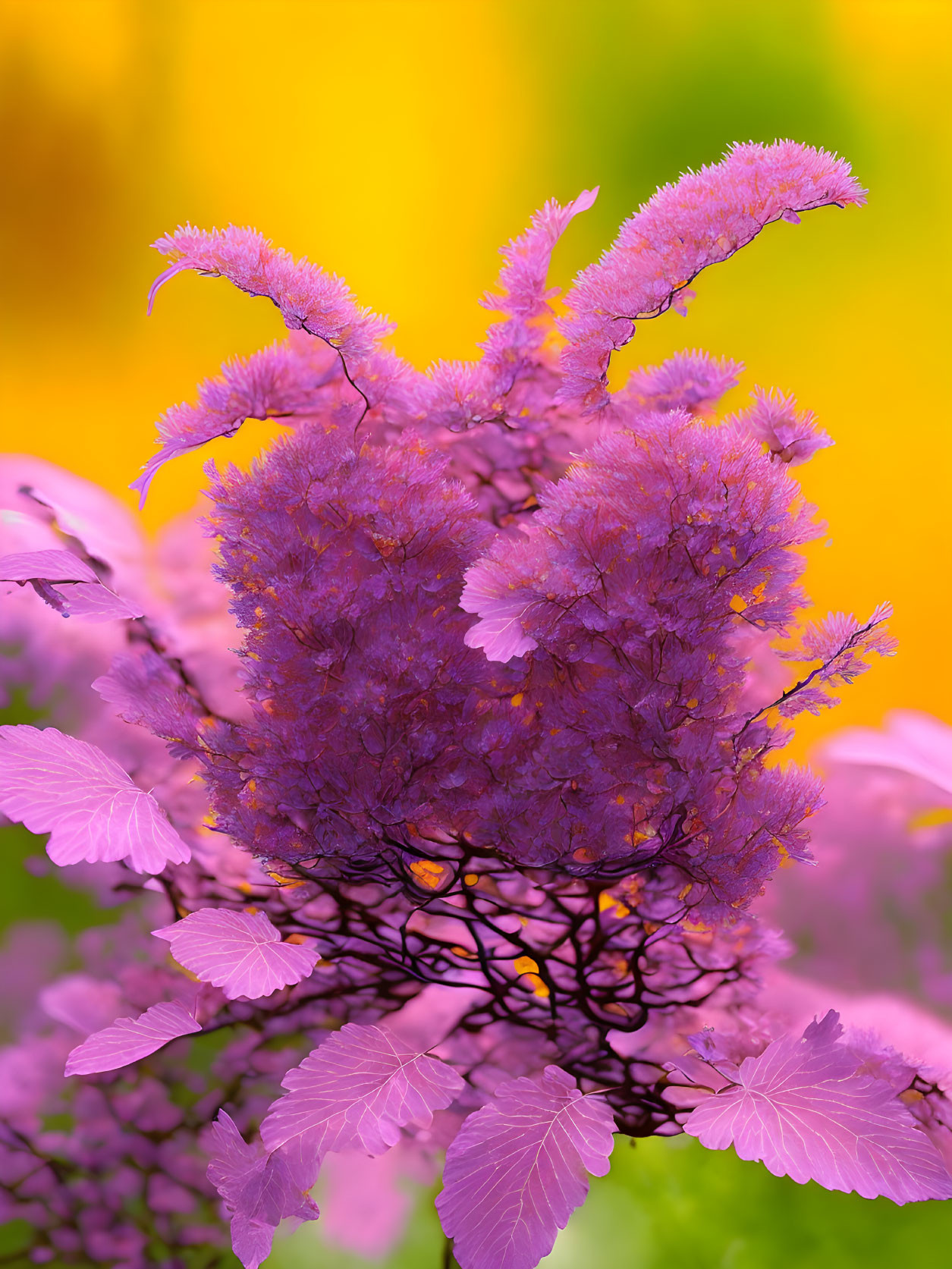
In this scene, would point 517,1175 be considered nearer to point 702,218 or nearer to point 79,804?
point 79,804

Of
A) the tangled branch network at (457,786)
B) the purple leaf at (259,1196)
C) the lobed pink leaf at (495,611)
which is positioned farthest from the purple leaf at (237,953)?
the lobed pink leaf at (495,611)

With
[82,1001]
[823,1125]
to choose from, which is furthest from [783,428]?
[82,1001]

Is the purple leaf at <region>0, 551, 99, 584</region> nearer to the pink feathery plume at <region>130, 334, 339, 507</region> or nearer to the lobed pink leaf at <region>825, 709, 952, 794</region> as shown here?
the pink feathery plume at <region>130, 334, 339, 507</region>

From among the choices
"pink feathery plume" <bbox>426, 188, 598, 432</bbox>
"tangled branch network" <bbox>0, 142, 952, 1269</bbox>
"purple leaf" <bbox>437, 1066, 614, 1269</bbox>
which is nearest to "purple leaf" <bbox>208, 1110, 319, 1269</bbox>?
"tangled branch network" <bbox>0, 142, 952, 1269</bbox>

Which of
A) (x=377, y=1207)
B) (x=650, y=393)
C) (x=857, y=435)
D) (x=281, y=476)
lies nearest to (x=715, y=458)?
(x=650, y=393)

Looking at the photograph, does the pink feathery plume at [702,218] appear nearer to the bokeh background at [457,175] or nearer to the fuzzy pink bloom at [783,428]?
the fuzzy pink bloom at [783,428]

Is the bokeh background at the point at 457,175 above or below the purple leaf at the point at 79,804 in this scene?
above

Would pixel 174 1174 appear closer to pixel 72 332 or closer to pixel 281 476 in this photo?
pixel 281 476

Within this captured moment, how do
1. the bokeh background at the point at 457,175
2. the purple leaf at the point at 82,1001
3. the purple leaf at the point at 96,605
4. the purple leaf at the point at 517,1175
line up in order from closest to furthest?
1. the purple leaf at the point at 517,1175
2. the purple leaf at the point at 96,605
3. the purple leaf at the point at 82,1001
4. the bokeh background at the point at 457,175

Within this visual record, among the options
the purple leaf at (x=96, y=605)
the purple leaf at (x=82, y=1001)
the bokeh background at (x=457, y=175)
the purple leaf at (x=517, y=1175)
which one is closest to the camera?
the purple leaf at (x=517, y=1175)
